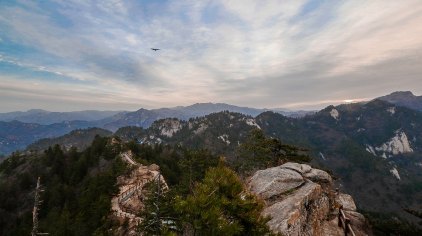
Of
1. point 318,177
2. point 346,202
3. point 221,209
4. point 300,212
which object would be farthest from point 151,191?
point 346,202

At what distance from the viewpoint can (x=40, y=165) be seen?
444 feet

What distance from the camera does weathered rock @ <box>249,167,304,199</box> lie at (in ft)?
76.4

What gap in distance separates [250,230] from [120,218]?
194 feet

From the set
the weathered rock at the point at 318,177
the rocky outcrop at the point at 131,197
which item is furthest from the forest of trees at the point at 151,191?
the weathered rock at the point at 318,177

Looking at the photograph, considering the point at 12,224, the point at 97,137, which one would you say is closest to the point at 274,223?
the point at 12,224

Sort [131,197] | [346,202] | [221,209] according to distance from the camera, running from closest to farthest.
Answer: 1. [221,209]
2. [346,202]
3. [131,197]

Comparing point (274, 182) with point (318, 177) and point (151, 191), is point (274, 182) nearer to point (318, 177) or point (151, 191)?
point (318, 177)

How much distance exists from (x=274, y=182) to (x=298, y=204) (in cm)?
388

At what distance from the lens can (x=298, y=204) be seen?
67.2ft

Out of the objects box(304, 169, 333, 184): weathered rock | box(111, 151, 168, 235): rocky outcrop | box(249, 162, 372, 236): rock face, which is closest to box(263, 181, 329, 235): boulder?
box(249, 162, 372, 236): rock face

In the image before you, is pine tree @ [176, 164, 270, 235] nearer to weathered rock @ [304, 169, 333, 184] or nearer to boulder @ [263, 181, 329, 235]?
boulder @ [263, 181, 329, 235]

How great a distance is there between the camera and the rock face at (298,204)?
19.5m

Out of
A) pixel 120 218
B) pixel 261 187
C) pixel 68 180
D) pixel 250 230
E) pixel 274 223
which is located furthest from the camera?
pixel 68 180

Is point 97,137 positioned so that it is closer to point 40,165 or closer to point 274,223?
point 40,165
